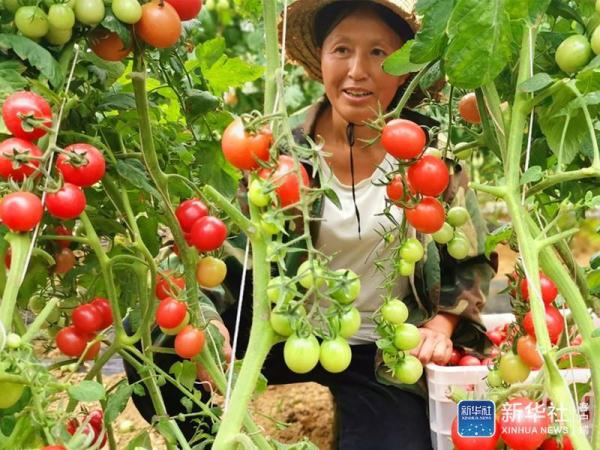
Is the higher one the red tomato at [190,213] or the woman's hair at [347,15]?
the woman's hair at [347,15]

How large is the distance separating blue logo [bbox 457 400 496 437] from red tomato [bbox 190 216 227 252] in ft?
1.20

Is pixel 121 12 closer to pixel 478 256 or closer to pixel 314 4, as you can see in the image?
pixel 314 4

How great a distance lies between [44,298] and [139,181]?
313 millimetres

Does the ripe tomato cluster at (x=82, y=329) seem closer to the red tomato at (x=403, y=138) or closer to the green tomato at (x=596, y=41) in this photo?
the red tomato at (x=403, y=138)

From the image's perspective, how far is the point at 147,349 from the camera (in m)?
1.11

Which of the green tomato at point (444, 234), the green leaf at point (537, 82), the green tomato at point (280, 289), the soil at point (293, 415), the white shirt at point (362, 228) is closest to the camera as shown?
the green tomato at point (280, 289)

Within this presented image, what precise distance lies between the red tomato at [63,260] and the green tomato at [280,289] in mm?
474

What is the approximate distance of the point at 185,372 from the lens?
1132 millimetres

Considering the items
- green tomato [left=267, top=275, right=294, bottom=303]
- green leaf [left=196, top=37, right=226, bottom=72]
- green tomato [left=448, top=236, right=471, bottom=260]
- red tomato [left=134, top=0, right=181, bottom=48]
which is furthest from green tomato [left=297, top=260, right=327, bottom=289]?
green leaf [left=196, top=37, right=226, bottom=72]

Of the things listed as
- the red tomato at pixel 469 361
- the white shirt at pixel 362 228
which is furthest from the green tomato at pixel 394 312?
the white shirt at pixel 362 228

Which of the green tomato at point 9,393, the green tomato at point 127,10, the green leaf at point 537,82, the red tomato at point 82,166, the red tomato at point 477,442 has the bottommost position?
the red tomato at point 477,442

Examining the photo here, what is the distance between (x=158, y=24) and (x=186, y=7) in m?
0.07

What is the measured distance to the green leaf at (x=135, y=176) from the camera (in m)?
1.03

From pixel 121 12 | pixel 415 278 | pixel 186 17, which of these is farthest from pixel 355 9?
pixel 121 12
